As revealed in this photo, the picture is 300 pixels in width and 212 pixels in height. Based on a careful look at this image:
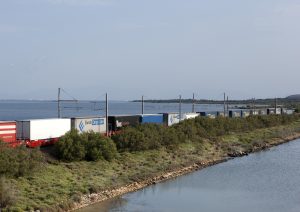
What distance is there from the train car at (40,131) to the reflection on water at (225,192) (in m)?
10.5

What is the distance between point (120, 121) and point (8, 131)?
1847 cm

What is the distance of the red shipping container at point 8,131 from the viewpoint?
39.2m

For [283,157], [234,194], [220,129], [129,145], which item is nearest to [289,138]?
[220,129]

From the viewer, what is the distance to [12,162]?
31.9m

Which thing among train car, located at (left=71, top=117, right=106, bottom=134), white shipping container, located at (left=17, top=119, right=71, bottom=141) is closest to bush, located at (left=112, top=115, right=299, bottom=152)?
train car, located at (left=71, top=117, right=106, bottom=134)

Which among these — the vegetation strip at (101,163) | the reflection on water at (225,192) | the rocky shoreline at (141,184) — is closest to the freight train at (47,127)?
the vegetation strip at (101,163)

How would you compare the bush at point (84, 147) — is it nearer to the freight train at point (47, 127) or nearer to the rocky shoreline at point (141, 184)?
the freight train at point (47, 127)

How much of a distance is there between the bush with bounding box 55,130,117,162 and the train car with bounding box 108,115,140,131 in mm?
11255

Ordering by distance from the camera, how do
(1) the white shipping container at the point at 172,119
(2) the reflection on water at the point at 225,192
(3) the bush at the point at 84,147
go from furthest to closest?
(1) the white shipping container at the point at 172,119
(3) the bush at the point at 84,147
(2) the reflection on water at the point at 225,192

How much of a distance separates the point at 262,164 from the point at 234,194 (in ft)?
55.9

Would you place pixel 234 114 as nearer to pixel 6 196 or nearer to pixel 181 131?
pixel 181 131

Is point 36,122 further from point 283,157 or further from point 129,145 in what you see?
point 283,157

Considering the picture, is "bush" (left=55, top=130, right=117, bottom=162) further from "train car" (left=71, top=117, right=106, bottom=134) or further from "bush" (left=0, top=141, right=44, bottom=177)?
"bush" (left=0, top=141, right=44, bottom=177)

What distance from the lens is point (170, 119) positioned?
2788 inches
